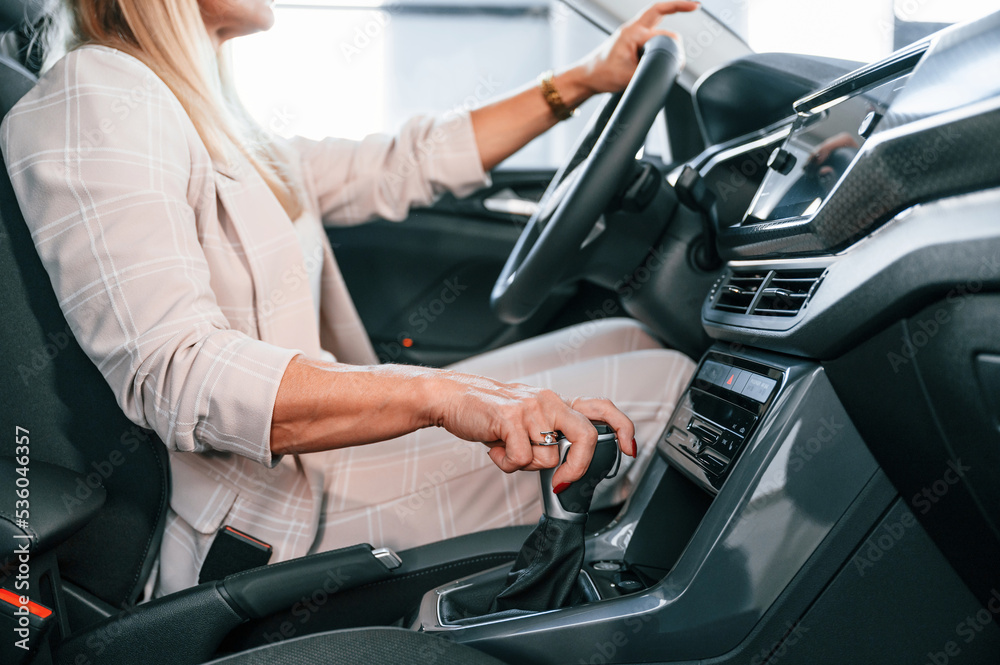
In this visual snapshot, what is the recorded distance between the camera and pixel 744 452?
634mm

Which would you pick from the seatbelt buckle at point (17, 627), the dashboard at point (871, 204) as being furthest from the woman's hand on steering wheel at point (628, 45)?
the seatbelt buckle at point (17, 627)

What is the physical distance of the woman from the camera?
0.65 metres

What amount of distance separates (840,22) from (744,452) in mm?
610

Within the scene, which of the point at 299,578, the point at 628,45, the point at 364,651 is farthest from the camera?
the point at 628,45

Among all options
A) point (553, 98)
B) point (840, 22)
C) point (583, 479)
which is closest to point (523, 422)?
point (583, 479)

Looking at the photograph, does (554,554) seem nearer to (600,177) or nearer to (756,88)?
(600,177)

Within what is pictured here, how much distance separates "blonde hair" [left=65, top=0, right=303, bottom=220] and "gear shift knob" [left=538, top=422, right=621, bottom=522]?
544 mm

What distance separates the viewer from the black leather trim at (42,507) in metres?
0.60

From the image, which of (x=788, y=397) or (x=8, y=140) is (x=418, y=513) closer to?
(x=788, y=397)

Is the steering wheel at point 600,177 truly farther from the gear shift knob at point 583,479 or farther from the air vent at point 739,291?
the gear shift knob at point 583,479

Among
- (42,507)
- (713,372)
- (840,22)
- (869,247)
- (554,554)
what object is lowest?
(42,507)

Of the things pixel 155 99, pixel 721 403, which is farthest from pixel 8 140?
pixel 721 403

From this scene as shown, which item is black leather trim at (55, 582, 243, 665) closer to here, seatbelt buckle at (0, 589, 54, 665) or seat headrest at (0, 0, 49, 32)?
seatbelt buckle at (0, 589, 54, 665)

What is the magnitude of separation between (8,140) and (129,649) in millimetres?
507
